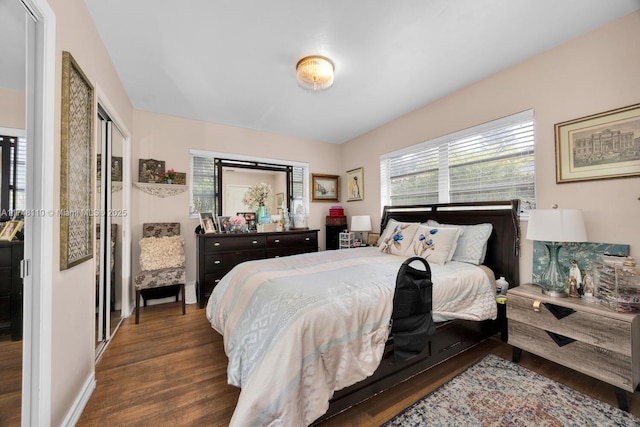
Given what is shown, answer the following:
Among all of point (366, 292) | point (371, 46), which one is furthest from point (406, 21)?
point (366, 292)

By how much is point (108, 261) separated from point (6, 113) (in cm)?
183

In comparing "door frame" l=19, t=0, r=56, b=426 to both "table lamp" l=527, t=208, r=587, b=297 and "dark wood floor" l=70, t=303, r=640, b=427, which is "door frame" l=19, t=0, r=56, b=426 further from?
"table lamp" l=527, t=208, r=587, b=297

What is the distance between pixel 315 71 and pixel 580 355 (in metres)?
2.98

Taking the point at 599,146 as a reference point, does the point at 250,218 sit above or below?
below

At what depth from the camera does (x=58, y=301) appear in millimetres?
1326

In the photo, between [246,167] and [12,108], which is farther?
[246,167]

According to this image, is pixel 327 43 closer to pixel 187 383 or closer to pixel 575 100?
pixel 575 100

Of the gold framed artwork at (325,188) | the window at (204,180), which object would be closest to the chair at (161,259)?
the window at (204,180)

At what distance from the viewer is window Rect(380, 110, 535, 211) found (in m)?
2.46

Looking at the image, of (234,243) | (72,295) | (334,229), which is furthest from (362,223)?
(72,295)

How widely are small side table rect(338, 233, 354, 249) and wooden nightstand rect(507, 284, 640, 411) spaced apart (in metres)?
2.39

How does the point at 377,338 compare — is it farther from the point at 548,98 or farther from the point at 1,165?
the point at 548,98

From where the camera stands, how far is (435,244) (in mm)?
2506

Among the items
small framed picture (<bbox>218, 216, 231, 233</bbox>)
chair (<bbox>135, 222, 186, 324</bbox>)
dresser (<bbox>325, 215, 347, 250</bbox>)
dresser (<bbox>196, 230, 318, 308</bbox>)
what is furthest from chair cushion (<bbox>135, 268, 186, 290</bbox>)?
dresser (<bbox>325, 215, 347, 250</bbox>)
